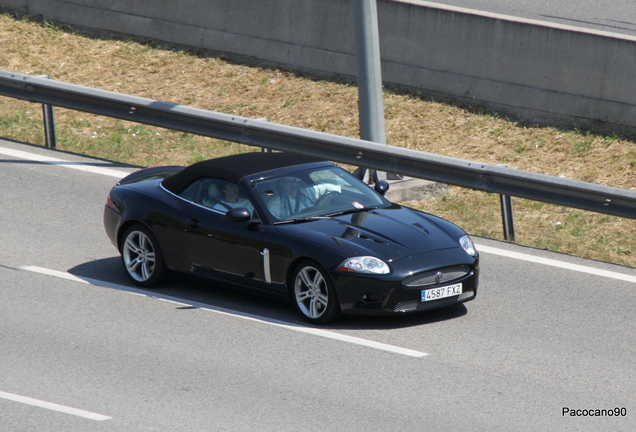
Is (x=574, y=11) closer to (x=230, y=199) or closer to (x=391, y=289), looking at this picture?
(x=230, y=199)

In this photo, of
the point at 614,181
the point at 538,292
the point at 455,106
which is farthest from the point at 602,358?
the point at 455,106

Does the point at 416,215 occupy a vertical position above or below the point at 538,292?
above

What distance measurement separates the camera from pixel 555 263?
11039mm

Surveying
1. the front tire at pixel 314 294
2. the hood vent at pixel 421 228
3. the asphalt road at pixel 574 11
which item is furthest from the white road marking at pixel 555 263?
the asphalt road at pixel 574 11

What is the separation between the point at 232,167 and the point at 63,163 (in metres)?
5.13

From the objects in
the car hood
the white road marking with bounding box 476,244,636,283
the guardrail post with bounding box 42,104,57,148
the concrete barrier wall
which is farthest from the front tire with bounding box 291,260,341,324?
the concrete barrier wall

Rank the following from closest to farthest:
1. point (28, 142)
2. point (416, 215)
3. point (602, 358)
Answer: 1. point (602, 358)
2. point (416, 215)
3. point (28, 142)

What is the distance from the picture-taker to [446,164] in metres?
12.3

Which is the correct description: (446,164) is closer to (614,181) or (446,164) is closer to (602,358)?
(614,181)

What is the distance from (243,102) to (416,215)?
314 inches

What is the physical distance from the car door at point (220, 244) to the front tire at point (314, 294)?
0.43 meters

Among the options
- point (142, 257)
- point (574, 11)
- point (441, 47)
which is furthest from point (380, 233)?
point (574, 11)

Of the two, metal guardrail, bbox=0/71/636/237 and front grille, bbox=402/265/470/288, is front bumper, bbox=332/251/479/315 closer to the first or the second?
front grille, bbox=402/265/470/288

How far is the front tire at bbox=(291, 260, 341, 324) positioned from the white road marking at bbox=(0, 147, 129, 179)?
531 centimetres
